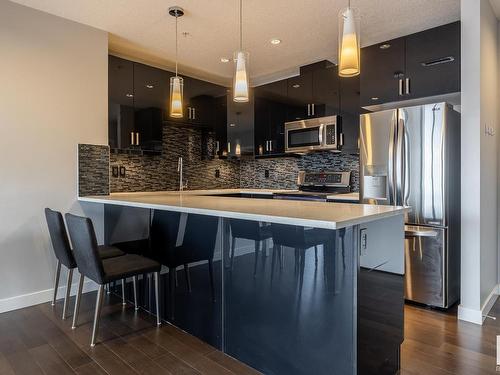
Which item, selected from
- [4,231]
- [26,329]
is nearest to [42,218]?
[4,231]

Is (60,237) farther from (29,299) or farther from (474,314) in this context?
(474,314)

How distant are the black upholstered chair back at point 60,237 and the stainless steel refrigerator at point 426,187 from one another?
2.67 m

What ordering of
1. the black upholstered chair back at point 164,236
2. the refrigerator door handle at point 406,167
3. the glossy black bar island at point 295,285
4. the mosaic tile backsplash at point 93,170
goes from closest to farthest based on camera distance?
the glossy black bar island at point 295,285 < the black upholstered chair back at point 164,236 < the refrigerator door handle at point 406,167 < the mosaic tile backsplash at point 93,170

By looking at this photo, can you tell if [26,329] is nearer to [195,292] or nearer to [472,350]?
[195,292]

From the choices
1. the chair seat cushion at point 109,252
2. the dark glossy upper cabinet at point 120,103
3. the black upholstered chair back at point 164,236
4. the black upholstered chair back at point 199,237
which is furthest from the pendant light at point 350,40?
the dark glossy upper cabinet at point 120,103

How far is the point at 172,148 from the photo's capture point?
4.69 metres

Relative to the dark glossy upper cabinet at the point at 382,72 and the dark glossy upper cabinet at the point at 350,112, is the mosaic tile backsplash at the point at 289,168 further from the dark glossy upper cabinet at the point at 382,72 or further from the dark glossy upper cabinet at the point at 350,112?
the dark glossy upper cabinet at the point at 382,72

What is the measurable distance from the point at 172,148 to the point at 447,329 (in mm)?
3761

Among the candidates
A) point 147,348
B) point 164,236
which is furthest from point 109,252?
point 147,348

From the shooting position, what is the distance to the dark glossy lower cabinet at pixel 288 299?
1487 millimetres

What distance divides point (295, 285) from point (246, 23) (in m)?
2.47

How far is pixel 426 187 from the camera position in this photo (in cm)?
278

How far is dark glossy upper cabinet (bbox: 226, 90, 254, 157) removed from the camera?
4.75 meters

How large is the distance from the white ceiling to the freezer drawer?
1.88 metres
